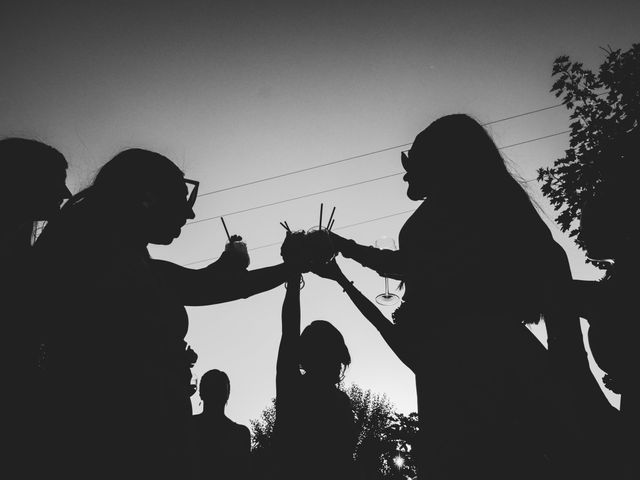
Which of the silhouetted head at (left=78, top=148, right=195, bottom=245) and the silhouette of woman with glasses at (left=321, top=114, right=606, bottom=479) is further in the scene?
the silhouetted head at (left=78, top=148, right=195, bottom=245)

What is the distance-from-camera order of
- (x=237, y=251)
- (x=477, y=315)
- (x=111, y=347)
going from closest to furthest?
(x=111, y=347), (x=477, y=315), (x=237, y=251)

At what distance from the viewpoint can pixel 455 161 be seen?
1.62 meters

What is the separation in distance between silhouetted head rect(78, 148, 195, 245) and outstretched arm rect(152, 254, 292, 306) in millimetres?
297

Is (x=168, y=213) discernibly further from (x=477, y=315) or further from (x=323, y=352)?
(x=323, y=352)

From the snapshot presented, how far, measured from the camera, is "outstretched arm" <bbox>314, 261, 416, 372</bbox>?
1535 millimetres

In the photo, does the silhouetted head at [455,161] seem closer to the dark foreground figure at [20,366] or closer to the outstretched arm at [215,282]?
the outstretched arm at [215,282]

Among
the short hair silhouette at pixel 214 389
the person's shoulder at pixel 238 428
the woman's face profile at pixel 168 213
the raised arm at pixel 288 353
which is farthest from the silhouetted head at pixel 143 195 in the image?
the person's shoulder at pixel 238 428

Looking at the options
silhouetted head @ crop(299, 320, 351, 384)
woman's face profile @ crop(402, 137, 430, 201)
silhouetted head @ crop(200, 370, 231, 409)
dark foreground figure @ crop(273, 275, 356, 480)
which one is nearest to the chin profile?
woman's face profile @ crop(402, 137, 430, 201)

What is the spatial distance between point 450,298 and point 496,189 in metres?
0.51

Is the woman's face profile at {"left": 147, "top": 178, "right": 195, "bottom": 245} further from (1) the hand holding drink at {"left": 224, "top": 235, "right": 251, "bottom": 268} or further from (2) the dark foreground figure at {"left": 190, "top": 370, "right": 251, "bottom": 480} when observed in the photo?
(2) the dark foreground figure at {"left": 190, "top": 370, "right": 251, "bottom": 480}

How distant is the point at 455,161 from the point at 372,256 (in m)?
1.24

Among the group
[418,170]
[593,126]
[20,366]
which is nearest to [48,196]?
[20,366]

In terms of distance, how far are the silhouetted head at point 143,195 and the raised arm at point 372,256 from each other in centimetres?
129

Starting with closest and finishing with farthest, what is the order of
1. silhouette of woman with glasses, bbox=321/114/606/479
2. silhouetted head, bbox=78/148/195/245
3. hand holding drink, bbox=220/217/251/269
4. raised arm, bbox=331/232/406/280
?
silhouette of woman with glasses, bbox=321/114/606/479
silhouetted head, bbox=78/148/195/245
raised arm, bbox=331/232/406/280
hand holding drink, bbox=220/217/251/269
